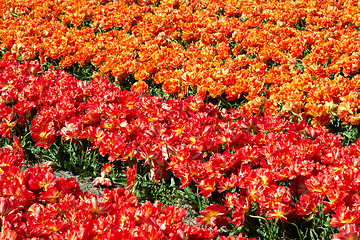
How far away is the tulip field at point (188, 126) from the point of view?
210 cm

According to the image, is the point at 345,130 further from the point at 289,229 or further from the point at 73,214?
the point at 73,214

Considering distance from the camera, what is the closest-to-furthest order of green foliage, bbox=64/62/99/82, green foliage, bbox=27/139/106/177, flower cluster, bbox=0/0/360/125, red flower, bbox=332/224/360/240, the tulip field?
red flower, bbox=332/224/360/240 → the tulip field → green foliage, bbox=27/139/106/177 → flower cluster, bbox=0/0/360/125 → green foliage, bbox=64/62/99/82

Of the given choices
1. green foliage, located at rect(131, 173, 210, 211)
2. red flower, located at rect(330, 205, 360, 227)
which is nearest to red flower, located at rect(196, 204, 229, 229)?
green foliage, located at rect(131, 173, 210, 211)

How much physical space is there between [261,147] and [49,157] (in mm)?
1635

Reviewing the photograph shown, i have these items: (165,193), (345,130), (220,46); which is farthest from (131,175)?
(220,46)

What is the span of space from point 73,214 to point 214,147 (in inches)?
43.6

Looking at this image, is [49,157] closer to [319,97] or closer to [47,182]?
[47,182]

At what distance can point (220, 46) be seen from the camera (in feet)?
14.7

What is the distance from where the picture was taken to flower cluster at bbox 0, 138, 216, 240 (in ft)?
6.07

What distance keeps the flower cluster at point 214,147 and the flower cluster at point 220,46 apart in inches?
16.3

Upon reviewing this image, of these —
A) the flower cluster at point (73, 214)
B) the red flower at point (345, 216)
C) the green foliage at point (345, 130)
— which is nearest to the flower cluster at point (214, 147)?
the red flower at point (345, 216)

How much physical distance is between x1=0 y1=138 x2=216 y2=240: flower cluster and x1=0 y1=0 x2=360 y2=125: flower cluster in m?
1.61

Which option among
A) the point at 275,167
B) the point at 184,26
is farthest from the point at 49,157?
the point at 184,26

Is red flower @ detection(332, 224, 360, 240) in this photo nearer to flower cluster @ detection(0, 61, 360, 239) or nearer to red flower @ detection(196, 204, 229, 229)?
flower cluster @ detection(0, 61, 360, 239)
